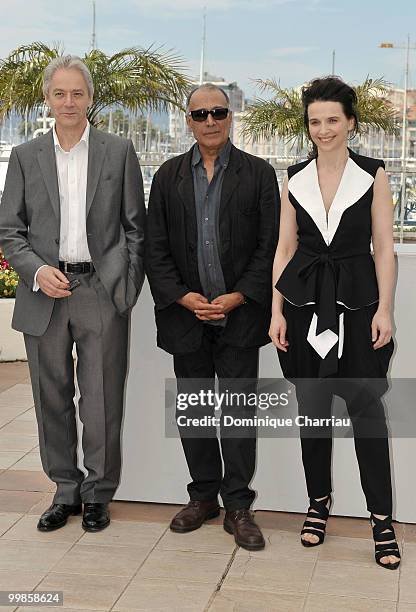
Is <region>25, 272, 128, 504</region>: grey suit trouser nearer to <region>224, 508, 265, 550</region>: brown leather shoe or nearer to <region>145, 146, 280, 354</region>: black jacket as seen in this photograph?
<region>145, 146, 280, 354</region>: black jacket

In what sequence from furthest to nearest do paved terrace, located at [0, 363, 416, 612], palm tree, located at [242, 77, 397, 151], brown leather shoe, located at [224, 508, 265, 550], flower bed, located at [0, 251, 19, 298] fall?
palm tree, located at [242, 77, 397, 151]
flower bed, located at [0, 251, 19, 298]
brown leather shoe, located at [224, 508, 265, 550]
paved terrace, located at [0, 363, 416, 612]

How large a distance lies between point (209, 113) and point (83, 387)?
1105mm

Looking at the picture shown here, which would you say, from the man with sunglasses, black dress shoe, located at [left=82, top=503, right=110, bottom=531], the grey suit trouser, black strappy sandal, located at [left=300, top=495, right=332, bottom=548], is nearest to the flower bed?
the grey suit trouser

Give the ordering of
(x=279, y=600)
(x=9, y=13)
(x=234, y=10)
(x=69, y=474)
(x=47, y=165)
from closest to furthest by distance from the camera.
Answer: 1. (x=279, y=600)
2. (x=47, y=165)
3. (x=69, y=474)
4. (x=9, y=13)
5. (x=234, y=10)

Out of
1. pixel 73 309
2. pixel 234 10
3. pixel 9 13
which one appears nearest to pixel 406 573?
pixel 73 309

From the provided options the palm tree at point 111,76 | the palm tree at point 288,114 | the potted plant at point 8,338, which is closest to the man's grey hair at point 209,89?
the potted plant at point 8,338

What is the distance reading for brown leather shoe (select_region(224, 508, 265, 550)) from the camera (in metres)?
3.18

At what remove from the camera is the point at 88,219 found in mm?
3188

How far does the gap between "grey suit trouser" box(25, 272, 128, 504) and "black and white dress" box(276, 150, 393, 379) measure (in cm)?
69

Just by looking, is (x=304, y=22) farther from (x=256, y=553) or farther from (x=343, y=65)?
(x=256, y=553)

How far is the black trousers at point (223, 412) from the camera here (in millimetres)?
3242

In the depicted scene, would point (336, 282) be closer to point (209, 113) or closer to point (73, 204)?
point (209, 113)

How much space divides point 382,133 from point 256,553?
14325 mm

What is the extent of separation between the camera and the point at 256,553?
10.4 ft
